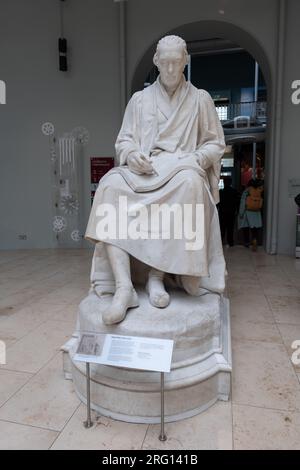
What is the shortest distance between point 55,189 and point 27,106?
5.17 ft

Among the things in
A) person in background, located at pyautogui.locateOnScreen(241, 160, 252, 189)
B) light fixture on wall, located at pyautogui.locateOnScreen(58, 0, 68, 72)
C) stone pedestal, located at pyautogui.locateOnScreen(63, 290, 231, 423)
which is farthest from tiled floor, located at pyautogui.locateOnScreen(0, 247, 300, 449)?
person in background, located at pyautogui.locateOnScreen(241, 160, 252, 189)

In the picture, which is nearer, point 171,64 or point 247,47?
point 171,64

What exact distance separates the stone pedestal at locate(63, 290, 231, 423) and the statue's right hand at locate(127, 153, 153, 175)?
2.58 feet

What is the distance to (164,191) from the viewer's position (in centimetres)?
209

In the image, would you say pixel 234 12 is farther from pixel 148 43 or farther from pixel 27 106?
pixel 27 106

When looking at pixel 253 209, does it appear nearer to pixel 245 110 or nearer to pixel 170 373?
pixel 170 373

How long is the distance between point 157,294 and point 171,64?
5.01ft

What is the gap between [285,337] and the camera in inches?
106

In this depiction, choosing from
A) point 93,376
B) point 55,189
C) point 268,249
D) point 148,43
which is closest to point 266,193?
point 268,249

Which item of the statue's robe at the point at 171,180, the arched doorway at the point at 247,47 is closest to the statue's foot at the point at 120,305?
the statue's robe at the point at 171,180

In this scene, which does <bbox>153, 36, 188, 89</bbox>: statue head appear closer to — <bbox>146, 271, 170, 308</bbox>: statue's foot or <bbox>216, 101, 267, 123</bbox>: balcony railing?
<bbox>146, 271, 170, 308</bbox>: statue's foot

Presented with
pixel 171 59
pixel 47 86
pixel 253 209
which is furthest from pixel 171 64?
pixel 47 86

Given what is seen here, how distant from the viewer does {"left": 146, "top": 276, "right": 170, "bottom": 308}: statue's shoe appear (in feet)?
6.44
